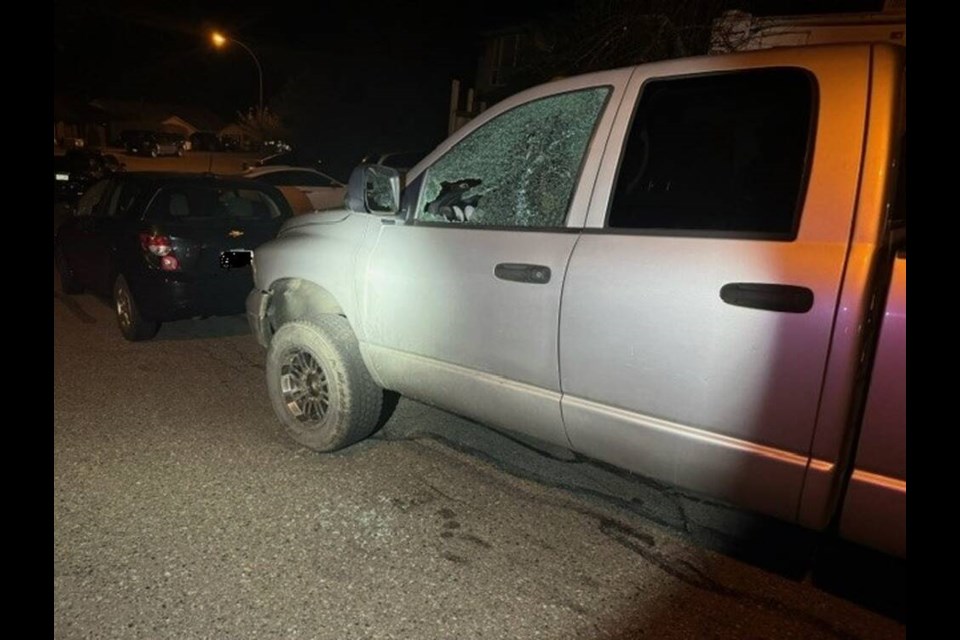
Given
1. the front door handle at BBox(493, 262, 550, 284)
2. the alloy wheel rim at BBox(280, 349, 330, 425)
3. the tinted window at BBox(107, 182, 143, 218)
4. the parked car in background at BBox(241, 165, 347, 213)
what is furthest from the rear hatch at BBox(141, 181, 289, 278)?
the parked car in background at BBox(241, 165, 347, 213)

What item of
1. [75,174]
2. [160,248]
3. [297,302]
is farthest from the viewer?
[75,174]

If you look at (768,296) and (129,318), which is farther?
(129,318)

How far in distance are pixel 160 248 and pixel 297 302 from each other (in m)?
2.18

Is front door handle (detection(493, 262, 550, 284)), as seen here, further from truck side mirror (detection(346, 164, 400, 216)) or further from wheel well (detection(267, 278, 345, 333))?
wheel well (detection(267, 278, 345, 333))

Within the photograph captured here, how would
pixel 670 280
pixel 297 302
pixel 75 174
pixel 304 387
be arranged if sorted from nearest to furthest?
pixel 670 280
pixel 304 387
pixel 297 302
pixel 75 174

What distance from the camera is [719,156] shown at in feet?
8.73

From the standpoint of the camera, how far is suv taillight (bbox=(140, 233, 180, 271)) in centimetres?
536

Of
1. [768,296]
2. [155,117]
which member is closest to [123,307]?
[768,296]

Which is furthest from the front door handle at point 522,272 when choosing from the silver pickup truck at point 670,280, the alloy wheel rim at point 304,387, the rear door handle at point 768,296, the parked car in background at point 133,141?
the parked car in background at point 133,141

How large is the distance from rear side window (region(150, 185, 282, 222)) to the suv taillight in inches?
10.1

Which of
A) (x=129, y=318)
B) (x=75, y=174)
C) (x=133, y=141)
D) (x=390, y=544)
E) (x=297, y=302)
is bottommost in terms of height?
(x=390, y=544)

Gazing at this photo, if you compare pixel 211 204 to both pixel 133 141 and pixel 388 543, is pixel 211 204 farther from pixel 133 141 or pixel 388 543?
pixel 133 141
